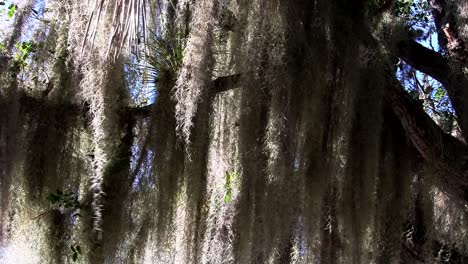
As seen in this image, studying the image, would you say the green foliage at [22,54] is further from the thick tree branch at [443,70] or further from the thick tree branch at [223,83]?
the thick tree branch at [443,70]

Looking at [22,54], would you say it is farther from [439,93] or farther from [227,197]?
[439,93]

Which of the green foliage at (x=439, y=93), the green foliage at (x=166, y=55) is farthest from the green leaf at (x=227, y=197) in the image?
the green foliage at (x=439, y=93)

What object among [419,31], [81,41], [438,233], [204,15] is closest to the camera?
[204,15]

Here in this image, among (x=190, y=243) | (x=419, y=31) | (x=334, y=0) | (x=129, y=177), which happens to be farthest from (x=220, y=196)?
(x=419, y=31)

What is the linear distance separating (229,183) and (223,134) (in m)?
0.22

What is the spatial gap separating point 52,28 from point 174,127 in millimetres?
814

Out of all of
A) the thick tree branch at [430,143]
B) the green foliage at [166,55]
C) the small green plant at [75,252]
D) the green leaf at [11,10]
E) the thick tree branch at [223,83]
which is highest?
the green leaf at [11,10]

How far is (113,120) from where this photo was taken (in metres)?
2.64

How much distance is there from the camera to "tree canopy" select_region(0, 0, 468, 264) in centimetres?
261

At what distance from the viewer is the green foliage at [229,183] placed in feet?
9.16

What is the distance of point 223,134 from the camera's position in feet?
9.25

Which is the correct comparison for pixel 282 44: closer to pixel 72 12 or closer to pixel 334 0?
pixel 334 0

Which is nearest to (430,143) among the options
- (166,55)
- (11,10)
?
(166,55)

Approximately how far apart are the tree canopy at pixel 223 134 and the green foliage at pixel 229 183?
13mm
